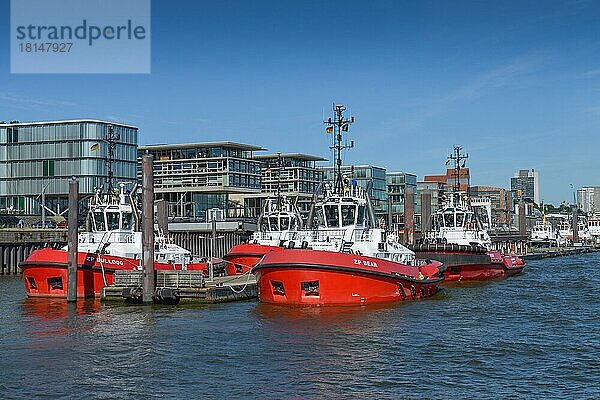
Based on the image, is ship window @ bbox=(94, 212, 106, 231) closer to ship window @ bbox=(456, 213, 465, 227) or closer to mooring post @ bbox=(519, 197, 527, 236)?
ship window @ bbox=(456, 213, 465, 227)

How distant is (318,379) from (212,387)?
8.17 feet

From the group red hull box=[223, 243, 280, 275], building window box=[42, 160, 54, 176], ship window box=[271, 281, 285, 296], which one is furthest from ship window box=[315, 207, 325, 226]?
building window box=[42, 160, 54, 176]

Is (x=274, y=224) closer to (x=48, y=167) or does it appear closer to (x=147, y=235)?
(x=147, y=235)

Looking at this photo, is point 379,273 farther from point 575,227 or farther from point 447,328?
point 575,227

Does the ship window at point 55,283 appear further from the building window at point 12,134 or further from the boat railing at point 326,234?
the building window at point 12,134

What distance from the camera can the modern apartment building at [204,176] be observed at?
296 feet

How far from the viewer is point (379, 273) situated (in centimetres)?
2928

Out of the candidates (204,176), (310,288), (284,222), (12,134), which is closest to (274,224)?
(284,222)

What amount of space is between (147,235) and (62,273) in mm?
4874

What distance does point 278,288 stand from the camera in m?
28.9

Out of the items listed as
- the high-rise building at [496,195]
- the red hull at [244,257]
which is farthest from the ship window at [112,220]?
Result: the high-rise building at [496,195]

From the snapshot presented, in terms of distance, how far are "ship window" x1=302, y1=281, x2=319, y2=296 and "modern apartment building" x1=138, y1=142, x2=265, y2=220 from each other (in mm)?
60001

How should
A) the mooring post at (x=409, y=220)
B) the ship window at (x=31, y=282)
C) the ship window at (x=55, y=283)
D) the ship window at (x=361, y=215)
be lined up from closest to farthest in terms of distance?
the ship window at (x=55, y=283) → the ship window at (x=31, y=282) → the ship window at (x=361, y=215) → the mooring post at (x=409, y=220)

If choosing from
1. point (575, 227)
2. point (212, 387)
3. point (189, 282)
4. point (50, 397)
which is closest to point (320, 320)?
point (189, 282)
